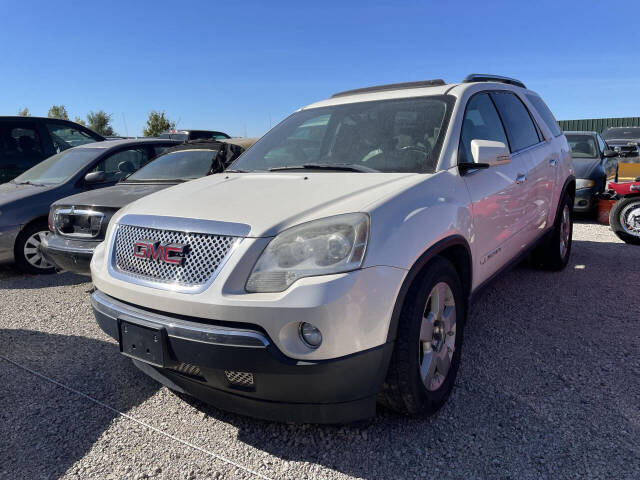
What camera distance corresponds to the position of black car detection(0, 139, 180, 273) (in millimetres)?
5504

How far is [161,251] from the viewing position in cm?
228

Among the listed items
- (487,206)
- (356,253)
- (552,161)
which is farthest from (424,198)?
(552,161)

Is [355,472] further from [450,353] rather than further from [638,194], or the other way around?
[638,194]

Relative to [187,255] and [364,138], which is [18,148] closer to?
[364,138]

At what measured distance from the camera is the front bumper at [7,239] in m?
5.43

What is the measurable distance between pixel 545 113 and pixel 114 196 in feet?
14.3

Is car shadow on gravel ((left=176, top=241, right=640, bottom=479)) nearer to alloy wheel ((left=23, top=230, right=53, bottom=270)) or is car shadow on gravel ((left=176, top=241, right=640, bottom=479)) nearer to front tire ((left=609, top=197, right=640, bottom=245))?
front tire ((left=609, top=197, right=640, bottom=245))

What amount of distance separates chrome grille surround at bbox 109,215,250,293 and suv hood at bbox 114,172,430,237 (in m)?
0.06

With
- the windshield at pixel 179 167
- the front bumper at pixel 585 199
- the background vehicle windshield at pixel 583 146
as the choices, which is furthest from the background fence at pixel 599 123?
the windshield at pixel 179 167

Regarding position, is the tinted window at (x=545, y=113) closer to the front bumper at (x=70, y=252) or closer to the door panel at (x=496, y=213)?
the door panel at (x=496, y=213)

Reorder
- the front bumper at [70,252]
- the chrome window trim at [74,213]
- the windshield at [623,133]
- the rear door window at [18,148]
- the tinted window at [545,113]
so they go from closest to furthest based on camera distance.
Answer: the front bumper at [70,252], the chrome window trim at [74,213], the tinted window at [545,113], the rear door window at [18,148], the windshield at [623,133]

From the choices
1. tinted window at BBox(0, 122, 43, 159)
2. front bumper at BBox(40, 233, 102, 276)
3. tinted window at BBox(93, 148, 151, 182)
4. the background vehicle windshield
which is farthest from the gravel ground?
the background vehicle windshield

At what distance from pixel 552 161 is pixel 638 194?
9.36 ft

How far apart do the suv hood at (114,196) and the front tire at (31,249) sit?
3.70 feet
